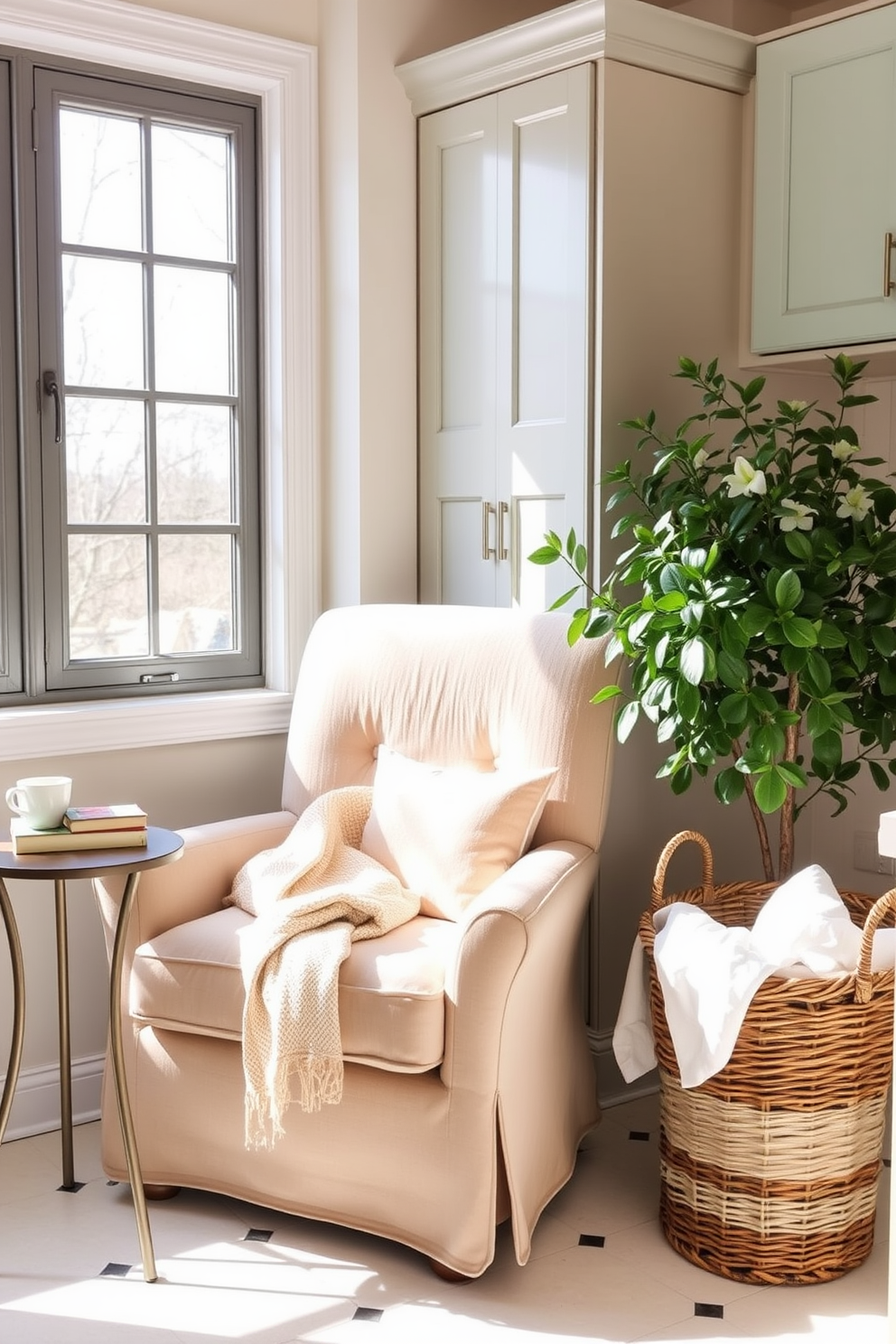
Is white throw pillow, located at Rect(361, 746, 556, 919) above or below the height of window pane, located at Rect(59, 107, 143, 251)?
Answer: below

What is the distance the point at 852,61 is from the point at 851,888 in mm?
1788

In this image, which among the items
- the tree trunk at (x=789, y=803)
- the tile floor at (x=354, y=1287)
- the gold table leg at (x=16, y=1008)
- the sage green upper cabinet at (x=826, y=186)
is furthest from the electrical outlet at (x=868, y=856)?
the gold table leg at (x=16, y=1008)

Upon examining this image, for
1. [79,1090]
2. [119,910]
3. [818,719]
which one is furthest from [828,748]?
[79,1090]

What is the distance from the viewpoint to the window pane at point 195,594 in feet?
10.4

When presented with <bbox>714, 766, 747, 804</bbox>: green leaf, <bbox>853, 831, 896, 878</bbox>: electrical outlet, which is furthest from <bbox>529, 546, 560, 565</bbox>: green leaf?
<bbox>853, 831, 896, 878</bbox>: electrical outlet

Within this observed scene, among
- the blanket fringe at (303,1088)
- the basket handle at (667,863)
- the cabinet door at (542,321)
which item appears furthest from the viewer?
the cabinet door at (542,321)

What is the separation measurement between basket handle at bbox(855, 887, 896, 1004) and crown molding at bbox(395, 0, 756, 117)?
1.68 metres

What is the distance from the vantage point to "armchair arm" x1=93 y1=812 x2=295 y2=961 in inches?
97.5

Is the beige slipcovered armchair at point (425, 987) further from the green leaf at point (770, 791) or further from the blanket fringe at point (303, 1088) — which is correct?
the green leaf at point (770, 791)

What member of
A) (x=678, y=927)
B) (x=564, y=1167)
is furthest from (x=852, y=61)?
Result: (x=564, y=1167)

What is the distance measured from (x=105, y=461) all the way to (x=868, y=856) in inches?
76.0

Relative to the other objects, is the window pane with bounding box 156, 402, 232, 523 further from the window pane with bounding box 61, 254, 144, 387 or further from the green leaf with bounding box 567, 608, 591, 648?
the green leaf with bounding box 567, 608, 591, 648

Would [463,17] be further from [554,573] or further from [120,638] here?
[120,638]

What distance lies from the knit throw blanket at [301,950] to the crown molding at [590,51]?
1.57m
